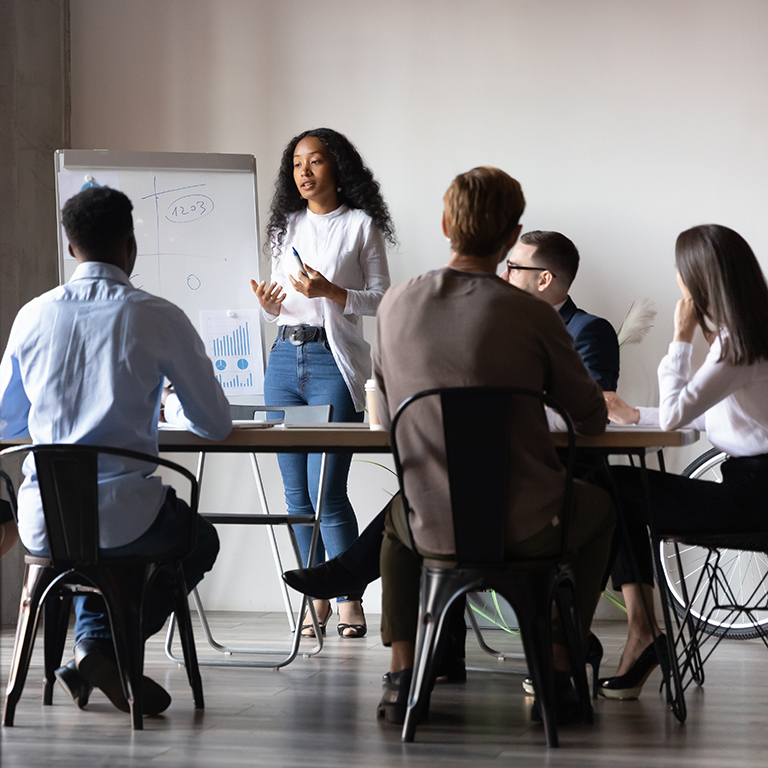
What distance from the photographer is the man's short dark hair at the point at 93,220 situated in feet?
7.20

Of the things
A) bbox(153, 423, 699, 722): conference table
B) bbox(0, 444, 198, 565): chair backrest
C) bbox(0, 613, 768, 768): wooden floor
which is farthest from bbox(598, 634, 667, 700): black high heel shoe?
bbox(0, 444, 198, 565): chair backrest

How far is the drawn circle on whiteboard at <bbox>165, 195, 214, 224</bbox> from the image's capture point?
3928 millimetres

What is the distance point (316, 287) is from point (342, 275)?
0.93 ft

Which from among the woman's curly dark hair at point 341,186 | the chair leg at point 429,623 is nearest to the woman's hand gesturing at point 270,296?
the woman's curly dark hair at point 341,186

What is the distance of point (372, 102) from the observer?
13.6 ft

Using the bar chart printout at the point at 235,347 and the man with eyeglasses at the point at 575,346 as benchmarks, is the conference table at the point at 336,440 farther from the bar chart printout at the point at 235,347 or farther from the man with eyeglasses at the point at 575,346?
the bar chart printout at the point at 235,347

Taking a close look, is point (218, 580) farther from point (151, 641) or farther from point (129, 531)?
point (129, 531)

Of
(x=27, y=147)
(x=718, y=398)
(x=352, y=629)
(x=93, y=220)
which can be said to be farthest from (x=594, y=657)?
(x=27, y=147)

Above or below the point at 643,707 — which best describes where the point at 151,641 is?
below

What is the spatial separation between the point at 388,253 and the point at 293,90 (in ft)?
2.68

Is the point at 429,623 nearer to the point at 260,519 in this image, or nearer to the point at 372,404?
the point at 372,404

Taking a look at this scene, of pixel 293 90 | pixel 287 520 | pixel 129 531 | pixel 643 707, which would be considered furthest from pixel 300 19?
pixel 643 707

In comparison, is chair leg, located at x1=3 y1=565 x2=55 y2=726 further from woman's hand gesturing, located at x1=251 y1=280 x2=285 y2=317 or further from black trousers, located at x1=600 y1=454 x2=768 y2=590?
woman's hand gesturing, located at x1=251 y1=280 x2=285 y2=317

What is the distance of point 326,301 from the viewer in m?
3.57
